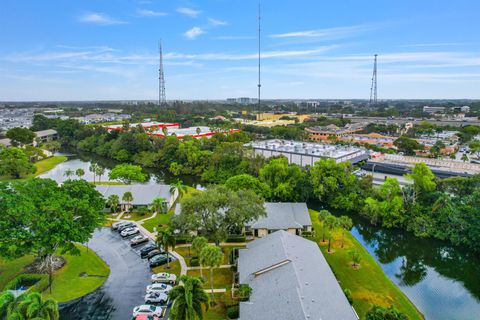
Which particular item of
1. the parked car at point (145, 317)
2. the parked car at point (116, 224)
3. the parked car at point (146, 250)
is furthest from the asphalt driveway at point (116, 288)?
the parked car at point (116, 224)

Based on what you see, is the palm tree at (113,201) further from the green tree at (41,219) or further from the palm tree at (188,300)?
the palm tree at (188,300)

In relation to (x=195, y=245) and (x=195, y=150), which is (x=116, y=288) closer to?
(x=195, y=245)

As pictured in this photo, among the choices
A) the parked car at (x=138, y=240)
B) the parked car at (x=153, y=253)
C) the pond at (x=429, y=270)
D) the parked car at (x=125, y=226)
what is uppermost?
the parked car at (x=125, y=226)

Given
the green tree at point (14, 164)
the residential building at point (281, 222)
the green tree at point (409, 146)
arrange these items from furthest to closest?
1. the green tree at point (409, 146)
2. the green tree at point (14, 164)
3. the residential building at point (281, 222)

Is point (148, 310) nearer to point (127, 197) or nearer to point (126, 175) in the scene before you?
point (127, 197)

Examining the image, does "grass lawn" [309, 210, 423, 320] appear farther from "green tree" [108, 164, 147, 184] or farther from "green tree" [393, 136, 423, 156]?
"green tree" [393, 136, 423, 156]

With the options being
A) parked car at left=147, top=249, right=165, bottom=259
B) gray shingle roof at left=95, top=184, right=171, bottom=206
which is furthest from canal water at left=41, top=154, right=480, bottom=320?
gray shingle roof at left=95, top=184, right=171, bottom=206
